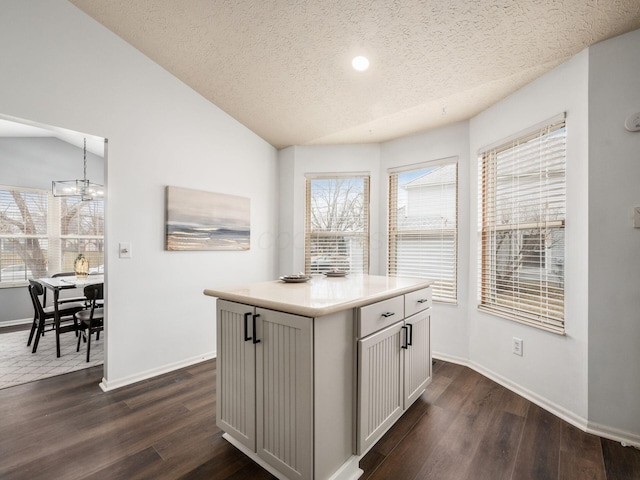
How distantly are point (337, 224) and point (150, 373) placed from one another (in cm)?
251

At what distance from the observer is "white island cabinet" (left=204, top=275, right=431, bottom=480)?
1394 millimetres

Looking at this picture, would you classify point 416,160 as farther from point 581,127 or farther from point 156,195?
point 156,195

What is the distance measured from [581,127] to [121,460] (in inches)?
137

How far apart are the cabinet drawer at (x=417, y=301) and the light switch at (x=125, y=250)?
7.65 ft

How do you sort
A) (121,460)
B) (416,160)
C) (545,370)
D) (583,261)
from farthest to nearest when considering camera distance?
(416,160) → (545,370) → (583,261) → (121,460)

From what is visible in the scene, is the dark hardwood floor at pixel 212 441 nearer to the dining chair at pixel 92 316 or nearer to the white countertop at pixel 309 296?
the dining chair at pixel 92 316

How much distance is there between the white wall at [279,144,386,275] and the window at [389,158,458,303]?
206mm

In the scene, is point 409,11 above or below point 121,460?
above

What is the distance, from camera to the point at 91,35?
8.04 feet

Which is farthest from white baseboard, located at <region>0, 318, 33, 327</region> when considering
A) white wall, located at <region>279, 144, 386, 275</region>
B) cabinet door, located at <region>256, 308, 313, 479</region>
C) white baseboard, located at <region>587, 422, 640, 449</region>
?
white baseboard, located at <region>587, 422, 640, 449</region>

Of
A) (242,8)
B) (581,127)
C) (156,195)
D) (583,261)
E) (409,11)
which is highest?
(242,8)

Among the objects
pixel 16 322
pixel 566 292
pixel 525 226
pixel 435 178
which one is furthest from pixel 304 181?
pixel 16 322

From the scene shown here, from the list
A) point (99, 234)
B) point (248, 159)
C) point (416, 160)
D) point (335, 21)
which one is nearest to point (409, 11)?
point (335, 21)

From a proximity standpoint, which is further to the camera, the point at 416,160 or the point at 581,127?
the point at 416,160
